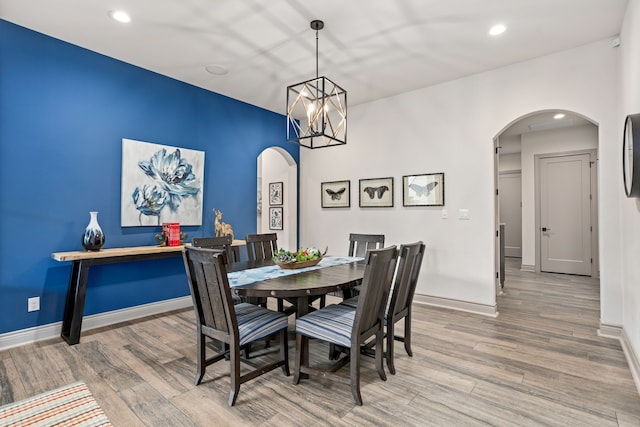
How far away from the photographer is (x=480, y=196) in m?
3.95

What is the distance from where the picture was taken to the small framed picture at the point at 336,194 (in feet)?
16.9

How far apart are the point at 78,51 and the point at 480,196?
4.69 m

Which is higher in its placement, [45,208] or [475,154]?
[475,154]

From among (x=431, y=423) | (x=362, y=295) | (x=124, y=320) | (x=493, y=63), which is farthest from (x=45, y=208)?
(x=493, y=63)

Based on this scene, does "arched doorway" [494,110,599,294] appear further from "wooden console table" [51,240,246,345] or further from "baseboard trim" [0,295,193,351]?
"wooden console table" [51,240,246,345]

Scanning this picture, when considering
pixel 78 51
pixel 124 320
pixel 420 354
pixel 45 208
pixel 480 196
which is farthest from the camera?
pixel 480 196

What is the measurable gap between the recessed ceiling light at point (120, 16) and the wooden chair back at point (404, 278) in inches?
119

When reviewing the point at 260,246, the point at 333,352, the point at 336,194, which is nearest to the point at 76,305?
the point at 260,246

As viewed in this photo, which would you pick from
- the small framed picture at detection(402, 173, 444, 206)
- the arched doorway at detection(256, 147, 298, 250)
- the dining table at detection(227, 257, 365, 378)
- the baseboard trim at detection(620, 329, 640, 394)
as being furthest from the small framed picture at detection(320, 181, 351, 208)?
the baseboard trim at detection(620, 329, 640, 394)

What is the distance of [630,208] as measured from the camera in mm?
2609

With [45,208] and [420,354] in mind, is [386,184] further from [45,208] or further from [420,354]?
[45,208]

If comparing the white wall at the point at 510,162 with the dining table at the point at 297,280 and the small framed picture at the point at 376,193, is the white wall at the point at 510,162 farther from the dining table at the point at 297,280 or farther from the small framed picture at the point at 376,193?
the dining table at the point at 297,280

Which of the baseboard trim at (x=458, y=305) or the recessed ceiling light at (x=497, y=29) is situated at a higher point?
the recessed ceiling light at (x=497, y=29)

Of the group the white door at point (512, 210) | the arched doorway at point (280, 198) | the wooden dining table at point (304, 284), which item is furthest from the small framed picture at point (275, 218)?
the white door at point (512, 210)
